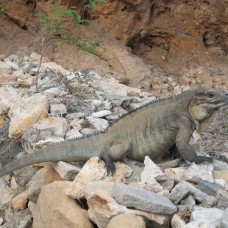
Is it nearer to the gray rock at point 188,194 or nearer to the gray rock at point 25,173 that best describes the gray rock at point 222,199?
the gray rock at point 188,194

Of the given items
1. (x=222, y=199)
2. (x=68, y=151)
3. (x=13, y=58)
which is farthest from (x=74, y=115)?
(x=13, y=58)

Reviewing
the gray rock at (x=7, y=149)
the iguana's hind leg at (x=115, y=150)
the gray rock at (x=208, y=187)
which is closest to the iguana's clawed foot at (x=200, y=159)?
the gray rock at (x=208, y=187)

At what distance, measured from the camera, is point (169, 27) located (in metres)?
11.1

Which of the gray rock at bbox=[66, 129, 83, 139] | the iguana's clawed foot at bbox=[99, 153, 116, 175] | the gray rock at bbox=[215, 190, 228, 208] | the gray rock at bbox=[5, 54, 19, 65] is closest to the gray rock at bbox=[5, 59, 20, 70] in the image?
the gray rock at bbox=[5, 54, 19, 65]

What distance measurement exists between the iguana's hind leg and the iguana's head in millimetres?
751

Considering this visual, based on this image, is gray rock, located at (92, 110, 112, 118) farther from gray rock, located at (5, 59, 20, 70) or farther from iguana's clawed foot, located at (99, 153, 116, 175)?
gray rock, located at (5, 59, 20, 70)

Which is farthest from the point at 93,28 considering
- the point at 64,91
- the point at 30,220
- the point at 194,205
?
the point at 194,205

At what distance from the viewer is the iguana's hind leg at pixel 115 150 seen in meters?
4.88

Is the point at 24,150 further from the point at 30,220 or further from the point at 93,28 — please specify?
the point at 93,28

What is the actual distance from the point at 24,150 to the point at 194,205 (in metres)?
2.45

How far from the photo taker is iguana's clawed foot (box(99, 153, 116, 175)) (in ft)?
15.5

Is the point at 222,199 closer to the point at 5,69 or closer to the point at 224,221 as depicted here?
the point at 224,221

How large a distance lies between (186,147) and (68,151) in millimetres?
1185

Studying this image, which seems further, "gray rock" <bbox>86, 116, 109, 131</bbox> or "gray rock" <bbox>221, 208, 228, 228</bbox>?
"gray rock" <bbox>86, 116, 109, 131</bbox>
